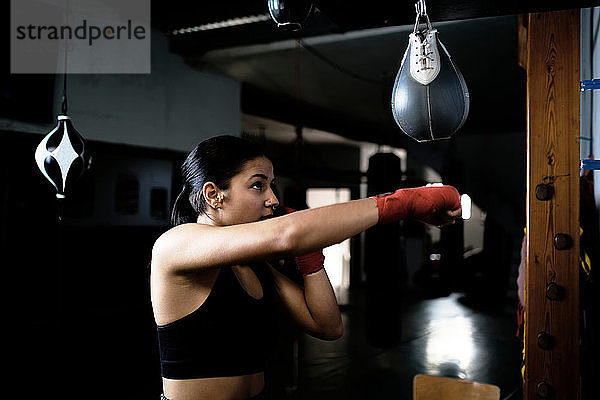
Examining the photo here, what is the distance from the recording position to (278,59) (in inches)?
236

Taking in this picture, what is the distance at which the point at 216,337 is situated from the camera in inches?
55.2

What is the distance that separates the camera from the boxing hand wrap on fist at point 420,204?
3.95 ft

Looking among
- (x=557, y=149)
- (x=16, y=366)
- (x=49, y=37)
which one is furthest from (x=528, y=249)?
(x=49, y=37)

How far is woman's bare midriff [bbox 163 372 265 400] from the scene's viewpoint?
1.41 m

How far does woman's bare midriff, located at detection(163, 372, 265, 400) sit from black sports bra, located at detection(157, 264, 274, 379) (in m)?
0.01

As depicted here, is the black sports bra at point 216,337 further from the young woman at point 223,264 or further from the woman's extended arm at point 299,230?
the woman's extended arm at point 299,230

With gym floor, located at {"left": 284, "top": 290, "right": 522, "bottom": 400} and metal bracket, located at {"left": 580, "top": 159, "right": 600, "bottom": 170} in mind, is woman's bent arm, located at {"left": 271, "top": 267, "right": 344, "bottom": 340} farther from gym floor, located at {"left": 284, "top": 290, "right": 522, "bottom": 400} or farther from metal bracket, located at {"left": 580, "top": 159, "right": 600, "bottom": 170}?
gym floor, located at {"left": 284, "top": 290, "right": 522, "bottom": 400}

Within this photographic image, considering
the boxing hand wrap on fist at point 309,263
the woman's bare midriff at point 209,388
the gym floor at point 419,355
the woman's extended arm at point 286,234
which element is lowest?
the gym floor at point 419,355

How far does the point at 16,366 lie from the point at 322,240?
4151 millimetres

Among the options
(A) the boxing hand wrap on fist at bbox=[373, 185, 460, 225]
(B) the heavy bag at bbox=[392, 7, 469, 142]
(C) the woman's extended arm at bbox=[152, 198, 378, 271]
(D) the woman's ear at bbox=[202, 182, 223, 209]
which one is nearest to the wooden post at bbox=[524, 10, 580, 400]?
(B) the heavy bag at bbox=[392, 7, 469, 142]

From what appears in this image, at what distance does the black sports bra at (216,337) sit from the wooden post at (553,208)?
1.09 meters

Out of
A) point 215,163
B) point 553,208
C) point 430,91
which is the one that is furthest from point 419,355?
point 215,163

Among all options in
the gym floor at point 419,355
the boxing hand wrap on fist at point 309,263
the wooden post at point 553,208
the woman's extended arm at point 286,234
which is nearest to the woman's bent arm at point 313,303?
the boxing hand wrap on fist at point 309,263

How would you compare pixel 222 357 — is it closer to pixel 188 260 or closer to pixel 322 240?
pixel 188 260
